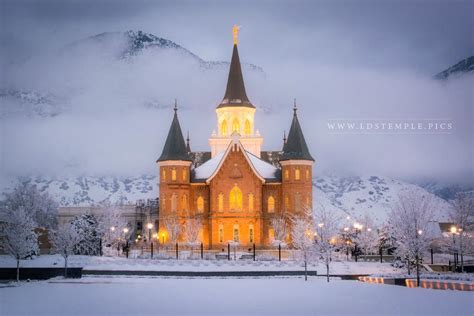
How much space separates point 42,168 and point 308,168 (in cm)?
7813

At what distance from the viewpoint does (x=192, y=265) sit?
5106cm

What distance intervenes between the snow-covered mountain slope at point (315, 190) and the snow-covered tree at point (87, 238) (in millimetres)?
79807

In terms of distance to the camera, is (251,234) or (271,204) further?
(271,204)

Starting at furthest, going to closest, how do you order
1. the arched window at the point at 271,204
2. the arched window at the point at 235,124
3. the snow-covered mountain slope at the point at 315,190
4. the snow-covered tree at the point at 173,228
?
1. the snow-covered mountain slope at the point at 315,190
2. the arched window at the point at 235,124
3. the arched window at the point at 271,204
4. the snow-covered tree at the point at 173,228

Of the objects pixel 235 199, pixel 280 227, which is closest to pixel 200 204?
pixel 235 199

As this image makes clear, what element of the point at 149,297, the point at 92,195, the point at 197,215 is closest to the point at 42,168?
the point at 92,195

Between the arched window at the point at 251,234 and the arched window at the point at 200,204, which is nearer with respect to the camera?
the arched window at the point at 251,234

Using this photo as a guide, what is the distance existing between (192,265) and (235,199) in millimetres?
20720

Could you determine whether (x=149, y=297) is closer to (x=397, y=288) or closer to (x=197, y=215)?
(x=397, y=288)

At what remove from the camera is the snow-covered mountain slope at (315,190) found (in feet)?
493

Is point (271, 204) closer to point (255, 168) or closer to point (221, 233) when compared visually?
point (255, 168)

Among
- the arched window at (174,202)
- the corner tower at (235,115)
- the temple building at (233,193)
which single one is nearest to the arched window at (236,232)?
the temple building at (233,193)

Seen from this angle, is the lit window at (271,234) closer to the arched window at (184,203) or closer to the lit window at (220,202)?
the lit window at (220,202)

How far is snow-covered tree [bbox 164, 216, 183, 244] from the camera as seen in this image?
225 feet
